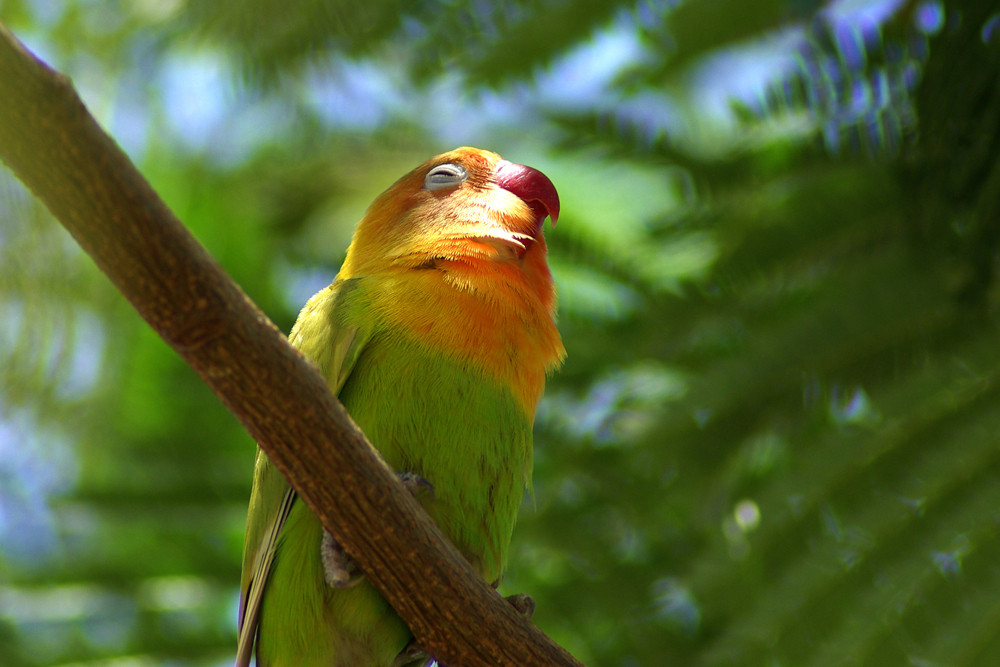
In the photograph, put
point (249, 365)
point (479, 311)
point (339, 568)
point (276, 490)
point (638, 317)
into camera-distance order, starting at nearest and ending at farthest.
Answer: point (249, 365) < point (339, 568) < point (276, 490) < point (479, 311) < point (638, 317)

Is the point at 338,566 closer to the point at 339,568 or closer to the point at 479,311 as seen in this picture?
the point at 339,568

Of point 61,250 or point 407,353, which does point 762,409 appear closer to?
point 407,353

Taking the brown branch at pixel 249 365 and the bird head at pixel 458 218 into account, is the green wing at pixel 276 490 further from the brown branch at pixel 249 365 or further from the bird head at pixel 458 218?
the brown branch at pixel 249 365

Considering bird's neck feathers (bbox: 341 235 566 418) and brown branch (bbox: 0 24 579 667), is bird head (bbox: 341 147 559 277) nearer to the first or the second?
bird's neck feathers (bbox: 341 235 566 418)

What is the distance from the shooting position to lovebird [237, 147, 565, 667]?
281 centimetres

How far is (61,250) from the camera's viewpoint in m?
4.30

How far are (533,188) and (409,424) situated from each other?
1.34 meters

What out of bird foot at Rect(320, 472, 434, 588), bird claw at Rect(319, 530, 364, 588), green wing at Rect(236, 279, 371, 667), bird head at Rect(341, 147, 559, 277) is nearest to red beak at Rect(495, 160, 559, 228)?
bird head at Rect(341, 147, 559, 277)

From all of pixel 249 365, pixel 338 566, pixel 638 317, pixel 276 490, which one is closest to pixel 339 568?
pixel 338 566

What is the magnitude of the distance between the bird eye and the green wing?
88 cm

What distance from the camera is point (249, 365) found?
2.04 m

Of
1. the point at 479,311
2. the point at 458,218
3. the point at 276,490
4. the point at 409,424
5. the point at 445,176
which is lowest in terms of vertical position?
the point at 409,424

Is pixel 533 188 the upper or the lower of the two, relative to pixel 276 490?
upper

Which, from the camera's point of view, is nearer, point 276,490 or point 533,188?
point 276,490
